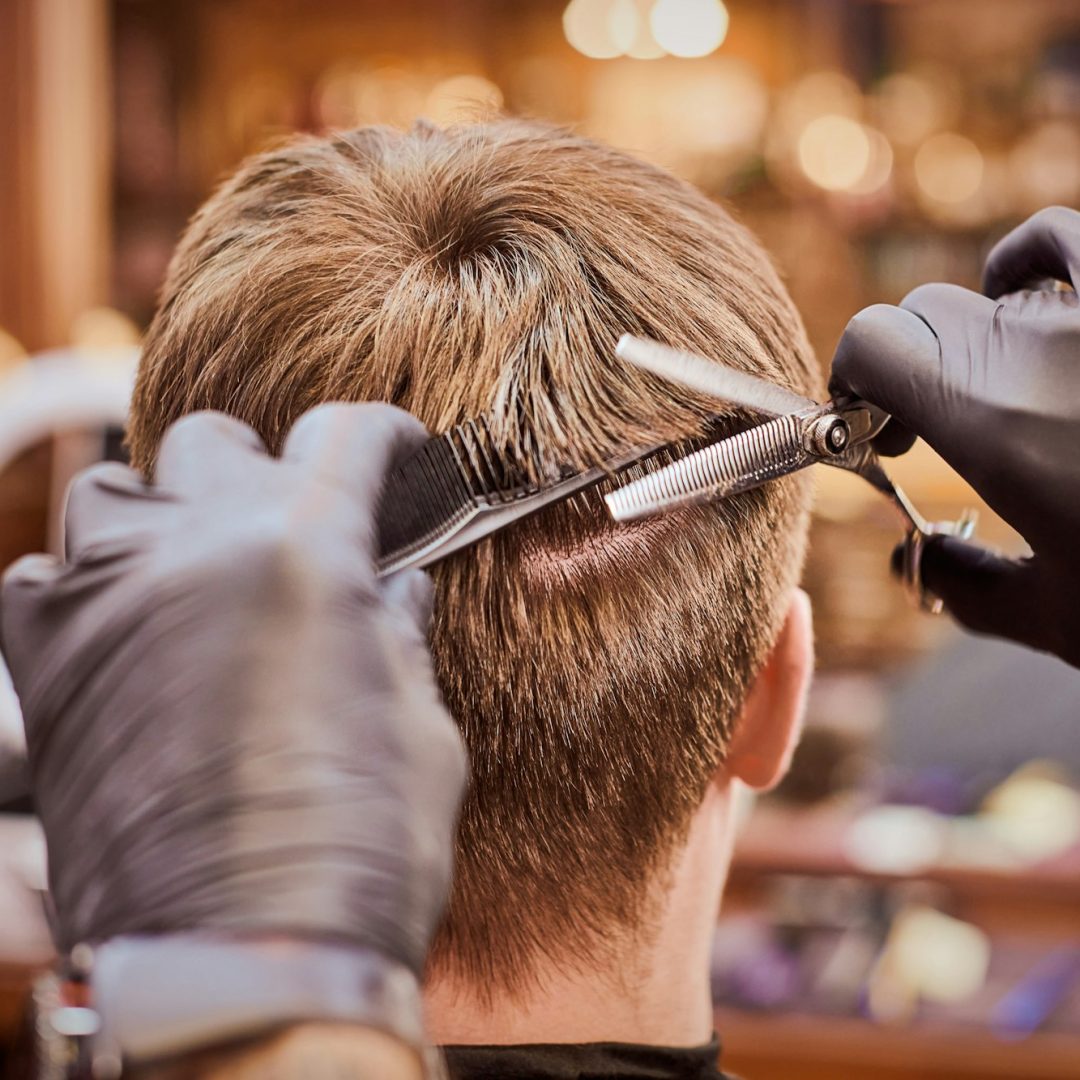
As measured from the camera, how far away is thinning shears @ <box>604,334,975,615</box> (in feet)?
2.40

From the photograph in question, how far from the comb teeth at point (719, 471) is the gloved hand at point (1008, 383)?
0.24 ft

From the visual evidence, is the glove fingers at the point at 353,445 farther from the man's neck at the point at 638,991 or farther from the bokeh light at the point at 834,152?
the bokeh light at the point at 834,152

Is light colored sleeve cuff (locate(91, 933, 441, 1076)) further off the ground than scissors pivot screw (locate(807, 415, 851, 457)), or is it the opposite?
scissors pivot screw (locate(807, 415, 851, 457))

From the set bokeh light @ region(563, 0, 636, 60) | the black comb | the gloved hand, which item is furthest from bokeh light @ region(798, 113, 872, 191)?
the black comb

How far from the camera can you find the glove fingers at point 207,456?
1.99 ft

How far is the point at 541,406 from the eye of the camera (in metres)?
0.76

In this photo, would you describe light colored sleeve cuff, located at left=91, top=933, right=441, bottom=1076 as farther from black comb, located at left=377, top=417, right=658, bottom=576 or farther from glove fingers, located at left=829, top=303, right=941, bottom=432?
glove fingers, located at left=829, top=303, right=941, bottom=432

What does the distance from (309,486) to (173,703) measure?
121 millimetres

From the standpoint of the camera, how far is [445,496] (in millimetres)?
724

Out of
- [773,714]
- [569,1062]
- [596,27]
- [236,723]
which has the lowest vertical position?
[569,1062]

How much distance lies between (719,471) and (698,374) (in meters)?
0.06

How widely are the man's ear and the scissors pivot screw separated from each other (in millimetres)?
178

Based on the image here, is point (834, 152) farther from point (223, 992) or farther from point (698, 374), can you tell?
point (223, 992)

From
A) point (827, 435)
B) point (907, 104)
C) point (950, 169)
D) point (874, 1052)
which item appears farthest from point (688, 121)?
point (827, 435)
